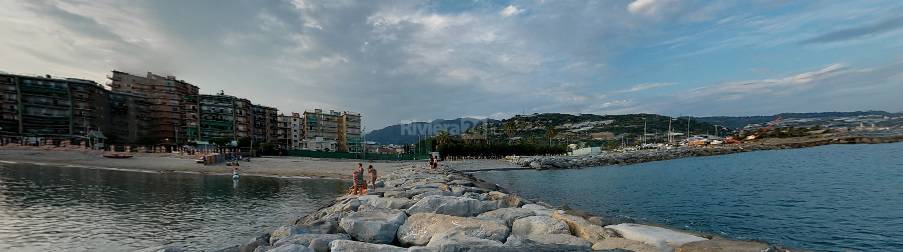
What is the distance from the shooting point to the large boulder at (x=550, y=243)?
601 cm

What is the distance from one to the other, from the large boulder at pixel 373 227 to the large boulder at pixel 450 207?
151 cm

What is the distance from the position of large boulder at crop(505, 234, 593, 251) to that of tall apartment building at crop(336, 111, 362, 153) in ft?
430

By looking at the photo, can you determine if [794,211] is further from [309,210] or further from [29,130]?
[29,130]

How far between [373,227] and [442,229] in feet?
4.41

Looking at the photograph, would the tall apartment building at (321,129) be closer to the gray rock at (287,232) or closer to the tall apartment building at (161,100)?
the tall apartment building at (161,100)

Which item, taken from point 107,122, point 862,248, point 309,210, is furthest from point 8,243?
point 107,122

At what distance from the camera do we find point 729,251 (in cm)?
610

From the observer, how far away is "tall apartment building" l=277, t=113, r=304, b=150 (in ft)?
422

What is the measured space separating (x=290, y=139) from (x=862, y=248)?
133150mm

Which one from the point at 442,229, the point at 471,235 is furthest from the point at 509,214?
the point at 471,235

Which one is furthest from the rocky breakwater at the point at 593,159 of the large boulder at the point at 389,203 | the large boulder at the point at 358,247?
the large boulder at the point at 358,247

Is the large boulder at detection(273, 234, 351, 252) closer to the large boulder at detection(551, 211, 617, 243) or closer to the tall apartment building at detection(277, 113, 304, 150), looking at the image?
the large boulder at detection(551, 211, 617, 243)

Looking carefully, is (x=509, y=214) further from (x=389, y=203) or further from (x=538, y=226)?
(x=389, y=203)

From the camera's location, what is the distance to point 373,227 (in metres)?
8.28
